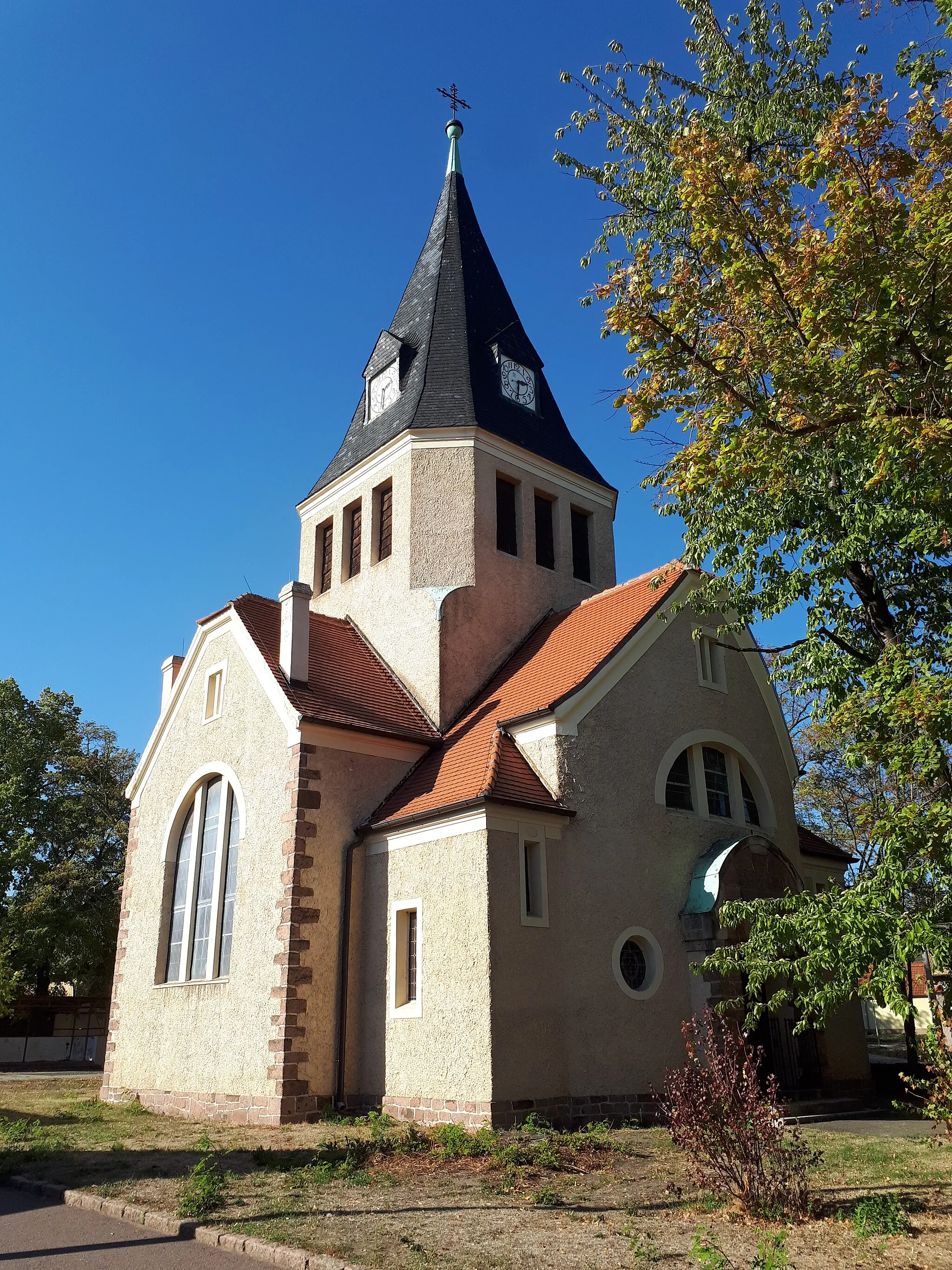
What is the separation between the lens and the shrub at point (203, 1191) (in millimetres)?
7750

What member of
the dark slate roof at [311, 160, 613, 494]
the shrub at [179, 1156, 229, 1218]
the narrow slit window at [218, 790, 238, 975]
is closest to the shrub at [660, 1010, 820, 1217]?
the shrub at [179, 1156, 229, 1218]

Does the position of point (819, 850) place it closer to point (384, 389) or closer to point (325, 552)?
point (325, 552)

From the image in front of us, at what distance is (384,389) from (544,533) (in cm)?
509

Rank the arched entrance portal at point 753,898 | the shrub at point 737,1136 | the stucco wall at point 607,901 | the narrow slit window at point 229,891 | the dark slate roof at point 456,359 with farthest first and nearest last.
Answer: the dark slate roof at point 456,359 < the narrow slit window at point 229,891 < the arched entrance portal at point 753,898 < the stucco wall at point 607,901 < the shrub at point 737,1136

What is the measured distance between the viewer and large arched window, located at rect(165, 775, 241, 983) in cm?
1620

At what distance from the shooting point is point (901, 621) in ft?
40.0

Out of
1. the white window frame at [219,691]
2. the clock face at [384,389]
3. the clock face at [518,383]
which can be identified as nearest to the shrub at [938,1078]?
the white window frame at [219,691]

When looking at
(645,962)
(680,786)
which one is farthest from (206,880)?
(680,786)

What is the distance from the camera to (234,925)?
51.7 ft

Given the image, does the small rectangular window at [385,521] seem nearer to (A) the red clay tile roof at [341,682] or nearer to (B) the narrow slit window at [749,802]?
(A) the red clay tile roof at [341,682]

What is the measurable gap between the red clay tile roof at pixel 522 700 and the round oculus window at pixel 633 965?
8.06ft

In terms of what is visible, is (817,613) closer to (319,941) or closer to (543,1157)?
(543,1157)

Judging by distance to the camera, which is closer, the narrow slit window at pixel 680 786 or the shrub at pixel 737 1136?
the shrub at pixel 737 1136

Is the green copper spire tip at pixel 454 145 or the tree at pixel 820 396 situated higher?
the green copper spire tip at pixel 454 145
